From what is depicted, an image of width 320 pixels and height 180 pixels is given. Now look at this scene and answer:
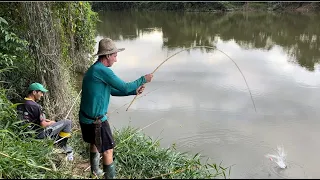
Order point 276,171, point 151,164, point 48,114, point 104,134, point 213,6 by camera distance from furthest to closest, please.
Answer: point 213,6, point 48,114, point 276,171, point 151,164, point 104,134

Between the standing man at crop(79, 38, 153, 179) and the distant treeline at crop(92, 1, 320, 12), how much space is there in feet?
85.3

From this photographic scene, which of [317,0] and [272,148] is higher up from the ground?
[317,0]

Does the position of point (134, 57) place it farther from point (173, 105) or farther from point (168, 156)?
point (168, 156)

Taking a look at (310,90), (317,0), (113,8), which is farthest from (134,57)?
(113,8)

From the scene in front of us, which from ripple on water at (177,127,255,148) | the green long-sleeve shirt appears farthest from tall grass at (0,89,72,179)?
ripple on water at (177,127,255,148)

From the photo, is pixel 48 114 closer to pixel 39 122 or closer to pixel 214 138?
pixel 39 122

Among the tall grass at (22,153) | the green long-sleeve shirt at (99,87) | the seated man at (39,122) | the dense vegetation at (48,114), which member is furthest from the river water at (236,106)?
the tall grass at (22,153)

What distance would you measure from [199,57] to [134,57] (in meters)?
2.25

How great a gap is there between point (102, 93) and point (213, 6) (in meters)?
32.7

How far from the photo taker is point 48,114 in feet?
14.7

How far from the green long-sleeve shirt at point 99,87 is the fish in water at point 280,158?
2405 millimetres

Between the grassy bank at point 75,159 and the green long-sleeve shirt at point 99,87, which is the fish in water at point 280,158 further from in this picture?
the green long-sleeve shirt at point 99,87

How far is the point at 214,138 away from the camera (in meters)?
5.11

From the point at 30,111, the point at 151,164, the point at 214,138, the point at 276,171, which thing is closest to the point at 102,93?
the point at 151,164
